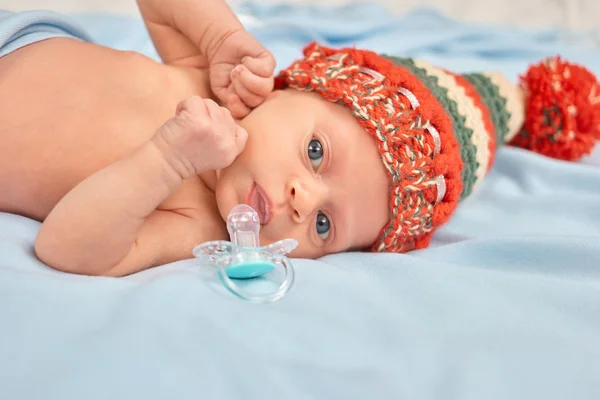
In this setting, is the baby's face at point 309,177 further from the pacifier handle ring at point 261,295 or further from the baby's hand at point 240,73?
the pacifier handle ring at point 261,295

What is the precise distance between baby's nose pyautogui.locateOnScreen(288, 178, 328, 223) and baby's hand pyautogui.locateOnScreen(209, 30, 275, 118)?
24 cm

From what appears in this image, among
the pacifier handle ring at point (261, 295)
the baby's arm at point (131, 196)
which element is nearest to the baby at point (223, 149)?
the baby's arm at point (131, 196)

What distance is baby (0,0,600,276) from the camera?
1.01 metres

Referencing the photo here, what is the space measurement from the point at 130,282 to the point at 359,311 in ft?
1.17

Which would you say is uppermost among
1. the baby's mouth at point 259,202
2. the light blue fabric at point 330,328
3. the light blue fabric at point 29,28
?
the light blue fabric at point 29,28

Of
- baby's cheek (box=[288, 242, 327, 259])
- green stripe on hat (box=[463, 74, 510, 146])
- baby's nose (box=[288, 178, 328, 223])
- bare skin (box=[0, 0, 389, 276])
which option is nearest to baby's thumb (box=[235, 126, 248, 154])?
bare skin (box=[0, 0, 389, 276])

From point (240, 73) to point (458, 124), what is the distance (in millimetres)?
464

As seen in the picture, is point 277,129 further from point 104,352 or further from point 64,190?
point 104,352

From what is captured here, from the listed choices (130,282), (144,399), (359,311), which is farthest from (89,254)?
(359,311)

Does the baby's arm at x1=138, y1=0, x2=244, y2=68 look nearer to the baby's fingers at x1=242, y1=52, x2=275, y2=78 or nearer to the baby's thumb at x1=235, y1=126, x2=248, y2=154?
the baby's fingers at x1=242, y1=52, x2=275, y2=78

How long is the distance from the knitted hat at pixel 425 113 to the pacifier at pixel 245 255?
300 mm

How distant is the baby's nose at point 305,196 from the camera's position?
3.61 feet

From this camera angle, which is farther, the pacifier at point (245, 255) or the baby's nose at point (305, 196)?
the baby's nose at point (305, 196)

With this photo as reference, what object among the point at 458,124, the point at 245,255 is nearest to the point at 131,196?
the point at 245,255
